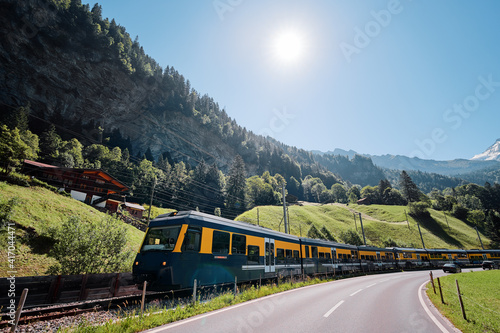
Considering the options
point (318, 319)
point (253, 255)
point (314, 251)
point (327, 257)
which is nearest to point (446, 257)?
point (327, 257)

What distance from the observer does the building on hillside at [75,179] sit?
128 feet

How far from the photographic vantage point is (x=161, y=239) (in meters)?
10.6

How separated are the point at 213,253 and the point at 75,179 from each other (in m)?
42.3

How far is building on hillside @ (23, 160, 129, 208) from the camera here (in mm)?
39125

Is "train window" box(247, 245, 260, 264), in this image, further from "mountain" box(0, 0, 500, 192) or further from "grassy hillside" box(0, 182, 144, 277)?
"mountain" box(0, 0, 500, 192)

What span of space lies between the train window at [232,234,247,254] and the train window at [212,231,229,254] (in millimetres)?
607

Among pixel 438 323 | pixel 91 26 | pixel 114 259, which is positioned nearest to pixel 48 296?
pixel 114 259

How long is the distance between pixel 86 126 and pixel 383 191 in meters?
153

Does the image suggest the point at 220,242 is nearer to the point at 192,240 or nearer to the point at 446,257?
the point at 192,240

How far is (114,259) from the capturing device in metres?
13.4

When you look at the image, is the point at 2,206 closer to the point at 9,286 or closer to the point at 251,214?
the point at 9,286

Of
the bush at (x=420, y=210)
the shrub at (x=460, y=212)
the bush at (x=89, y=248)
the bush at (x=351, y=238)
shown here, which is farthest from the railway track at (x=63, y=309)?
the shrub at (x=460, y=212)

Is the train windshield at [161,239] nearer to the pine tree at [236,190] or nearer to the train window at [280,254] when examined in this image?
the train window at [280,254]

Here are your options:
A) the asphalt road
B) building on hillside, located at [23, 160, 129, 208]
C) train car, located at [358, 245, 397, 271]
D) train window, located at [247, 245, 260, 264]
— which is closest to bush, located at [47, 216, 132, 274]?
train window, located at [247, 245, 260, 264]
